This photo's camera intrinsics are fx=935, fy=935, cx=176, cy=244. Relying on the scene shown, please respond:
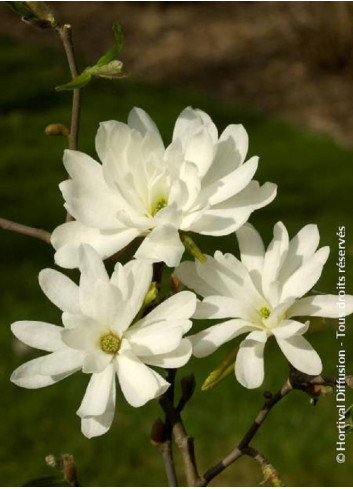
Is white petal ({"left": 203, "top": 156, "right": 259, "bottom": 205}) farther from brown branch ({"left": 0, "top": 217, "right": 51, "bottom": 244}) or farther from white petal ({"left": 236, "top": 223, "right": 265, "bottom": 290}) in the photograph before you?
brown branch ({"left": 0, "top": 217, "right": 51, "bottom": 244})

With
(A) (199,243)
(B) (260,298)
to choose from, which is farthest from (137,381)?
(A) (199,243)

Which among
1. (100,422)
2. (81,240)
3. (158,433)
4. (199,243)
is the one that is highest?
(81,240)

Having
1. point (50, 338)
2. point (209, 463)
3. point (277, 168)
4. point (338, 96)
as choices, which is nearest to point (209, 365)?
point (209, 463)

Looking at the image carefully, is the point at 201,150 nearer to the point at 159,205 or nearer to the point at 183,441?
the point at 159,205

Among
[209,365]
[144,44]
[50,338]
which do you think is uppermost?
[50,338]

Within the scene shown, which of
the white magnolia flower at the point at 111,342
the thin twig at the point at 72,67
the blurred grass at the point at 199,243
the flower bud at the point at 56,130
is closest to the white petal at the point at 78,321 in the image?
the white magnolia flower at the point at 111,342

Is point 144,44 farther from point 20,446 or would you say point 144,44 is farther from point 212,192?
point 212,192

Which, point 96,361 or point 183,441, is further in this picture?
point 183,441
